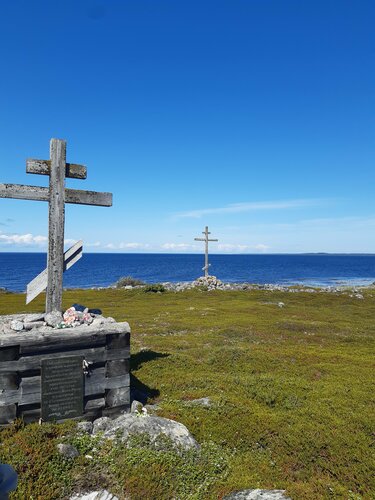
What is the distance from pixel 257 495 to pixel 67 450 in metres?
4.27

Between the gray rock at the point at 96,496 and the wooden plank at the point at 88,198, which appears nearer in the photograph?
the gray rock at the point at 96,496

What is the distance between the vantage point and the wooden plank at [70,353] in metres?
9.09

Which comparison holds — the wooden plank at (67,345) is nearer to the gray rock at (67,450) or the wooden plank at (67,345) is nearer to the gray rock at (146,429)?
the gray rock at (146,429)

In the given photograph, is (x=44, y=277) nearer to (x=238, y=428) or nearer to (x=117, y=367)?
(x=117, y=367)

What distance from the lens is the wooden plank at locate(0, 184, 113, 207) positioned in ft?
33.7

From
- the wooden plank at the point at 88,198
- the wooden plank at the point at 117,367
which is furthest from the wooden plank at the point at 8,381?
the wooden plank at the point at 88,198

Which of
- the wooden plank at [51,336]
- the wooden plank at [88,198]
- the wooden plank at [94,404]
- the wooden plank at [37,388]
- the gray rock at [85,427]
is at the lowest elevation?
the gray rock at [85,427]

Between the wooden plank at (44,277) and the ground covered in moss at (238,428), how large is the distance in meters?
3.74

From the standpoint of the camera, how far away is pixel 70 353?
9.81 metres

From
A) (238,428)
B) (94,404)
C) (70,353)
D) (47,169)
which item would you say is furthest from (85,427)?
(47,169)

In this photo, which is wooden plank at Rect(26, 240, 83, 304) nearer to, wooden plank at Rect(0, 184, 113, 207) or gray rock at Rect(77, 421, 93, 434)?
wooden plank at Rect(0, 184, 113, 207)

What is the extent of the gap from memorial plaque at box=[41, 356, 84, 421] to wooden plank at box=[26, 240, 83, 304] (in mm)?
2227

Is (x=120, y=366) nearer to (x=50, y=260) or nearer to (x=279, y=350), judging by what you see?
(x=50, y=260)

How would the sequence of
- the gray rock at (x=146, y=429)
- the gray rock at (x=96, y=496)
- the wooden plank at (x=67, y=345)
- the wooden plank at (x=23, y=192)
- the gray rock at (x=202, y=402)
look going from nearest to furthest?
the gray rock at (x=96, y=496)
the gray rock at (x=146, y=429)
the wooden plank at (x=67, y=345)
the wooden plank at (x=23, y=192)
the gray rock at (x=202, y=402)
